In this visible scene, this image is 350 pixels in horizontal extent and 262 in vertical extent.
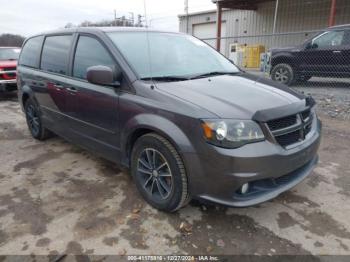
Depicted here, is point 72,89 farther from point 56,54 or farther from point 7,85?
point 7,85

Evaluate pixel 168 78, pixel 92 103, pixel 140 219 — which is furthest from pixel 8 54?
pixel 140 219

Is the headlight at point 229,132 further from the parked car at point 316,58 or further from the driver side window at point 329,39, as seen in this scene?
the driver side window at point 329,39

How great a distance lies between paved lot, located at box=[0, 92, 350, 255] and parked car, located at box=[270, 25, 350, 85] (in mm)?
5601

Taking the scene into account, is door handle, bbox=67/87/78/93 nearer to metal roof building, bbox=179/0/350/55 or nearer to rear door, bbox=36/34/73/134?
rear door, bbox=36/34/73/134

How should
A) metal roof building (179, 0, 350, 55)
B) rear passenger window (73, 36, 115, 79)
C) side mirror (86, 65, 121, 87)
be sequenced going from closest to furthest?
side mirror (86, 65, 121, 87) < rear passenger window (73, 36, 115, 79) < metal roof building (179, 0, 350, 55)

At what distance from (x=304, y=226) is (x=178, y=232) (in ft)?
3.80

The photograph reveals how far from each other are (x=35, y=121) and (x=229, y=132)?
4008 millimetres

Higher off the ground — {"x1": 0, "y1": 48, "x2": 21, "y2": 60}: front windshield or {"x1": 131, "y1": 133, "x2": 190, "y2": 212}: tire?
{"x1": 0, "y1": 48, "x2": 21, "y2": 60}: front windshield

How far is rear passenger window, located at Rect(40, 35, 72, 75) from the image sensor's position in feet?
13.2

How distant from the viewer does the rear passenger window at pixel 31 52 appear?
484cm

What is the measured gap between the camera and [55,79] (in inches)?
163

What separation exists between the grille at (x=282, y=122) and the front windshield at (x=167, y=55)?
1115 millimetres

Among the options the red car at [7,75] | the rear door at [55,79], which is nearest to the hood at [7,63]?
the red car at [7,75]

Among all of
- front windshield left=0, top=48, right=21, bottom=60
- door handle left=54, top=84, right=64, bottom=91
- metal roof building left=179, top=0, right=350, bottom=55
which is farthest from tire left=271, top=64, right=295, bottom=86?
front windshield left=0, top=48, right=21, bottom=60
